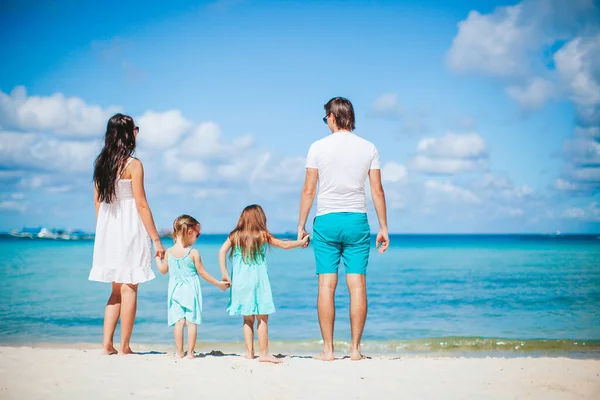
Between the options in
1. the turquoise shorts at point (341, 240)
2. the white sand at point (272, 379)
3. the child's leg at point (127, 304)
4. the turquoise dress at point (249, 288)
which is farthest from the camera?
the turquoise dress at point (249, 288)

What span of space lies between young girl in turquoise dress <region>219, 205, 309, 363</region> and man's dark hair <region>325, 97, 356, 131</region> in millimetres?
1079

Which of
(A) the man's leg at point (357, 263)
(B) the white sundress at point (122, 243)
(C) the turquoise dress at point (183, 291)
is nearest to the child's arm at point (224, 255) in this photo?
Result: (C) the turquoise dress at point (183, 291)

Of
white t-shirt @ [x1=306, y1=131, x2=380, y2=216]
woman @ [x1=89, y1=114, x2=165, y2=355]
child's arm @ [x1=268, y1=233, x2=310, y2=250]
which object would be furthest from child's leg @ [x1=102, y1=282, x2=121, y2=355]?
white t-shirt @ [x1=306, y1=131, x2=380, y2=216]

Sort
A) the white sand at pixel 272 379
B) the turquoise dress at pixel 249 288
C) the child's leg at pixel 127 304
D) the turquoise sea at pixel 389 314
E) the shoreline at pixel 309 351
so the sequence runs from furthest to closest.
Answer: the turquoise sea at pixel 389 314
the shoreline at pixel 309 351
the turquoise dress at pixel 249 288
the child's leg at pixel 127 304
the white sand at pixel 272 379

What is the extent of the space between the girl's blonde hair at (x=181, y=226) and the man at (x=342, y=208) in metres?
1.02

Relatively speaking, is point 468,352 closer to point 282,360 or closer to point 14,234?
point 282,360

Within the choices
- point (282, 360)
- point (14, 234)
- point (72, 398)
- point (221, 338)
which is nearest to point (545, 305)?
point (221, 338)

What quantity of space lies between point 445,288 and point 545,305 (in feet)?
12.8

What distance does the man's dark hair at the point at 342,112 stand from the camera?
16.4ft

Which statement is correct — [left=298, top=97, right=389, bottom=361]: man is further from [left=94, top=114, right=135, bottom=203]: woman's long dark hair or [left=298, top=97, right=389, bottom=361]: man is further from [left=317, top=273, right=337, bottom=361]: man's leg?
[left=94, top=114, right=135, bottom=203]: woman's long dark hair

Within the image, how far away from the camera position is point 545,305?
515 inches

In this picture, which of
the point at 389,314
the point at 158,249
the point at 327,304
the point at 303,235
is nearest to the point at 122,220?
the point at 158,249

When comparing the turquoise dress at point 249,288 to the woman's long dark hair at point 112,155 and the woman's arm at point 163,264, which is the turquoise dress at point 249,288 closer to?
the woman's arm at point 163,264

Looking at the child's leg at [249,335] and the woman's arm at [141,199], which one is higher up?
the woman's arm at [141,199]
